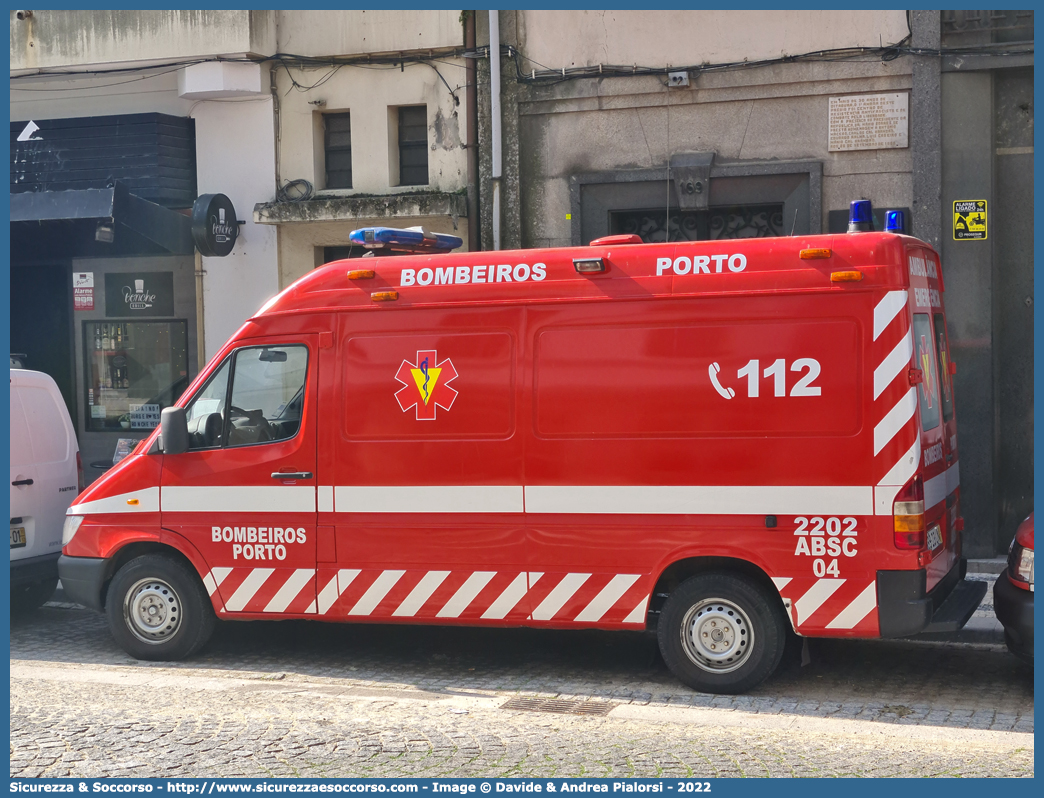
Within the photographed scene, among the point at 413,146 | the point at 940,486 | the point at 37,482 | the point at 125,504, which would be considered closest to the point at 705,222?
the point at 413,146

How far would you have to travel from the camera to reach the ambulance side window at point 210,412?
773 centimetres

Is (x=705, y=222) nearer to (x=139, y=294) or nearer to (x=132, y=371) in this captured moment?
(x=139, y=294)

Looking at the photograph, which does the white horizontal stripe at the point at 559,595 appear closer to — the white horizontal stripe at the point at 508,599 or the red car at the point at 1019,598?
the white horizontal stripe at the point at 508,599

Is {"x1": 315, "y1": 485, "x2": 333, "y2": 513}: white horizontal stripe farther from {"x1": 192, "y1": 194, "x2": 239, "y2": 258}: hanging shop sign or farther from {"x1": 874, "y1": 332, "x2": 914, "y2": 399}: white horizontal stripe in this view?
{"x1": 192, "y1": 194, "x2": 239, "y2": 258}: hanging shop sign

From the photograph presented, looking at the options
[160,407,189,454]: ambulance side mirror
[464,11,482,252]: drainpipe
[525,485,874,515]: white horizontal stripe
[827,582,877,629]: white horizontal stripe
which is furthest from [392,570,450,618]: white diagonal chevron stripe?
[464,11,482,252]: drainpipe

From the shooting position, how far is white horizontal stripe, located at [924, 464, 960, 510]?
21.6ft

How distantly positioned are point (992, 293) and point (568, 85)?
15.2 feet

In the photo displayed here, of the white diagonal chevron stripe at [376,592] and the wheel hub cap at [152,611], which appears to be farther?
the wheel hub cap at [152,611]

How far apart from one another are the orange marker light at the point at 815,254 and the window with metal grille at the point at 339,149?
7669 millimetres

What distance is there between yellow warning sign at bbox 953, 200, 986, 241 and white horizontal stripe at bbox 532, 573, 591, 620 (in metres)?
5.97

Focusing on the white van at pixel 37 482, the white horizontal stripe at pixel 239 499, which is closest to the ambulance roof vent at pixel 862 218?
the white horizontal stripe at pixel 239 499

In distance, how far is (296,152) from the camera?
1322 cm

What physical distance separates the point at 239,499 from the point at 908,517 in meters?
4.08
